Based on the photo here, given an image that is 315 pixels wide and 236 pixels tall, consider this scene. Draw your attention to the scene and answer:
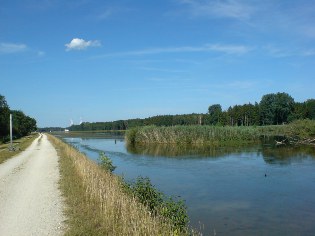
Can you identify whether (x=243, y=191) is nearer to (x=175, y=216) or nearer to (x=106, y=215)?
(x=175, y=216)

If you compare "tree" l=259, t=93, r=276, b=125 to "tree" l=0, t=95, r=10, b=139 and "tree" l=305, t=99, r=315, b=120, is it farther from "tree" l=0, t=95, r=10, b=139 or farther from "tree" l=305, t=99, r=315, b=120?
"tree" l=0, t=95, r=10, b=139

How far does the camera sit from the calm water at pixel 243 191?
42.2 feet

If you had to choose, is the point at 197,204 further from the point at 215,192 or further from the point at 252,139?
the point at 252,139

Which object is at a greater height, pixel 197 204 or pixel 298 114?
pixel 298 114

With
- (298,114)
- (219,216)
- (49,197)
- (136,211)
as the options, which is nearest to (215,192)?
(219,216)

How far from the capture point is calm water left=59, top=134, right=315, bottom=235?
42.2 feet

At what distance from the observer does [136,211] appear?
9.47m

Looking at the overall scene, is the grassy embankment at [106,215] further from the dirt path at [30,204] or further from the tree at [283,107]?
the tree at [283,107]

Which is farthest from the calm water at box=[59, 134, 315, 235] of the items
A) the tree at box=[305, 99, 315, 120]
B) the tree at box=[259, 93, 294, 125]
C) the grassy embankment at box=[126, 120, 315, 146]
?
the tree at box=[305, 99, 315, 120]

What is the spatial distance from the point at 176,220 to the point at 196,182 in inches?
450

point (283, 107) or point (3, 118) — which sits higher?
point (283, 107)

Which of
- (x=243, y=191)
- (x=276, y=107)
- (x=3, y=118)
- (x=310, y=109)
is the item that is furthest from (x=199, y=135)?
(x=310, y=109)

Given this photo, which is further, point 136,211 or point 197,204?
point 197,204

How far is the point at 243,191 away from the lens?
1861 cm
